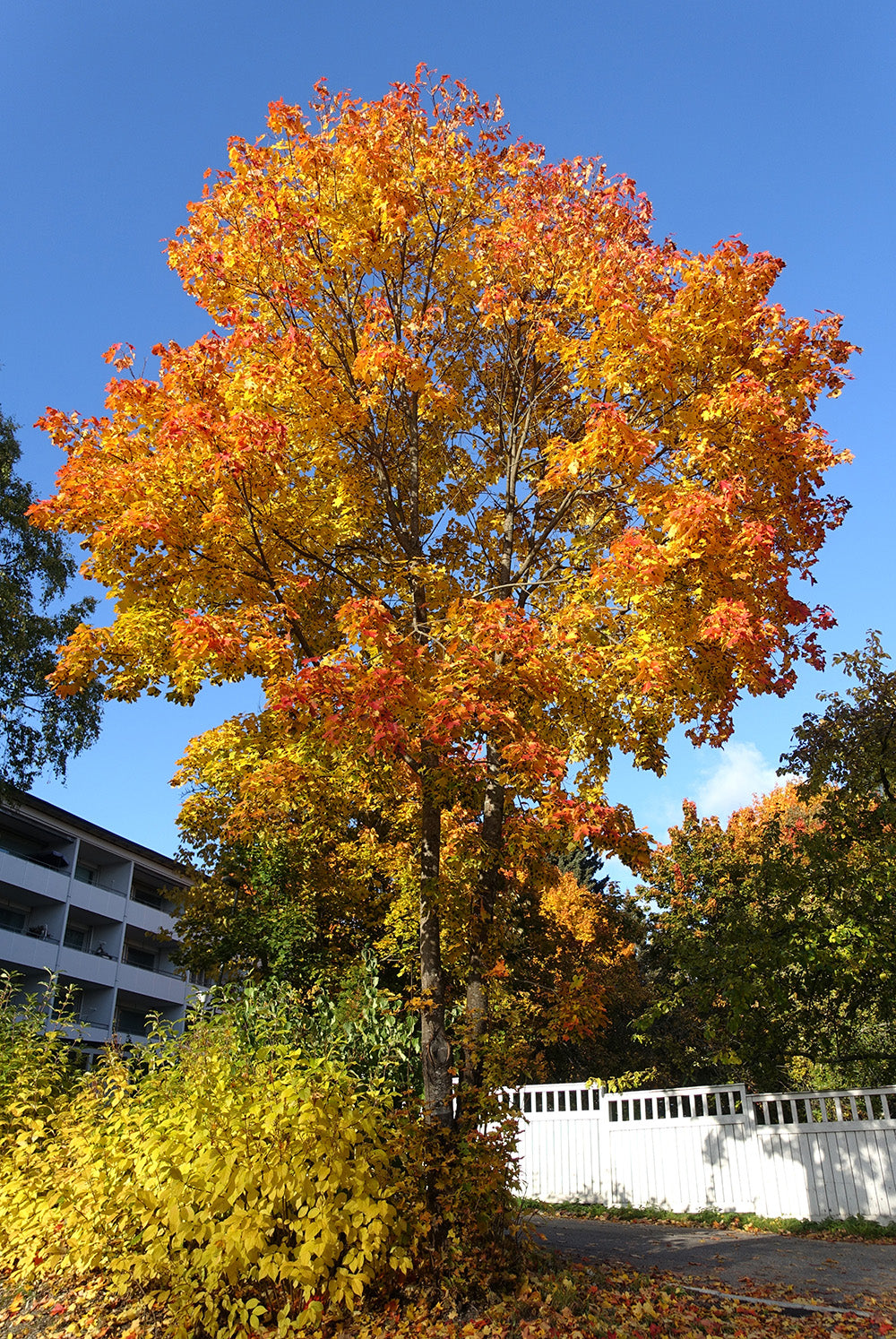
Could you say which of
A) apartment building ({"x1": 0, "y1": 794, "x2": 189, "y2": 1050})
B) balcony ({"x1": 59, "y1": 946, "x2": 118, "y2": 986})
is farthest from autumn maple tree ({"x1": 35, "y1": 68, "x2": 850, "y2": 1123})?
balcony ({"x1": 59, "y1": 946, "x2": 118, "y2": 986})

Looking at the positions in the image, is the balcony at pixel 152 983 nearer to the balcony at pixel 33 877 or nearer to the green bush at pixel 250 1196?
the balcony at pixel 33 877

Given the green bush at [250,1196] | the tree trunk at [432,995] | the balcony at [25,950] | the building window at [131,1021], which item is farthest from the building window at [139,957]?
the tree trunk at [432,995]

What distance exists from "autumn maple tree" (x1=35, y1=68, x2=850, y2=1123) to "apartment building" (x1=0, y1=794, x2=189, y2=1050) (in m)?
20.9

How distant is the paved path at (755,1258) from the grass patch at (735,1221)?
1.13 ft

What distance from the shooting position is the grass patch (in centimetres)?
878

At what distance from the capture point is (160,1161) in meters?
4.56

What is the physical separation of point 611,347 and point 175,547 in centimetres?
370

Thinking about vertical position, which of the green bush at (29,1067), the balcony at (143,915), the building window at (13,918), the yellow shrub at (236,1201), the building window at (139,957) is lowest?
the yellow shrub at (236,1201)

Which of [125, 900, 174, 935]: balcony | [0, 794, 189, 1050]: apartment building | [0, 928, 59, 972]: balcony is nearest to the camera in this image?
[0, 928, 59, 972]: balcony

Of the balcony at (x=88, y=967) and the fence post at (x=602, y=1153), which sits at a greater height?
the balcony at (x=88, y=967)

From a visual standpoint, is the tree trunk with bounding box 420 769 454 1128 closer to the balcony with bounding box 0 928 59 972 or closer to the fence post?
the fence post

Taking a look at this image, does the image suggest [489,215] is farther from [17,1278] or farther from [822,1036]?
[822,1036]

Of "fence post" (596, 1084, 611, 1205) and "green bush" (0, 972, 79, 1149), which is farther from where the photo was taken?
"fence post" (596, 1084, 611, 1205)

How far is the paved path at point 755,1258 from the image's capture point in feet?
19.7
